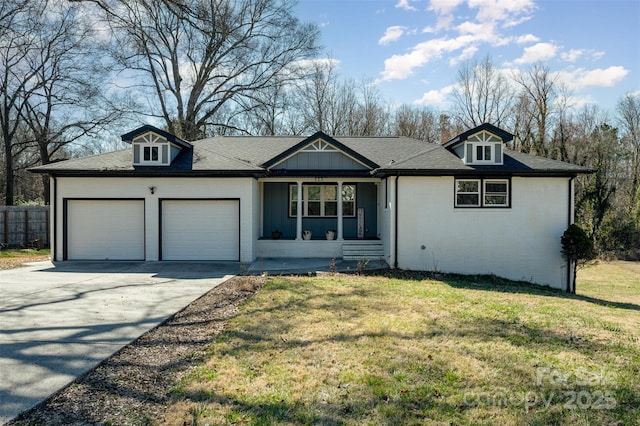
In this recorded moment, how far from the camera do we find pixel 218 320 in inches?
267

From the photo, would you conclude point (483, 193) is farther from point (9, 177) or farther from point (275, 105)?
point (9, 177)

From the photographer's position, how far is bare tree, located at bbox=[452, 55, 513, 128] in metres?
32.4

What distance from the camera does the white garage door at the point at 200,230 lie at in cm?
1379

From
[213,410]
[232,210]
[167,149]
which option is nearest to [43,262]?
[167,149]

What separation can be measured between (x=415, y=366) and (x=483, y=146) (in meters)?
10.4

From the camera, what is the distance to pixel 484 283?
1184cm

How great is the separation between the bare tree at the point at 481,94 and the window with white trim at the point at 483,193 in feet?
70.5

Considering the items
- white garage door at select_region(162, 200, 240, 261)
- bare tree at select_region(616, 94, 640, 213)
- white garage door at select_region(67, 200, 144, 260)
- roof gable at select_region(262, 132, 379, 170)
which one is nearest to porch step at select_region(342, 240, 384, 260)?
roof gable at select_region(262, 132, 379, 170)

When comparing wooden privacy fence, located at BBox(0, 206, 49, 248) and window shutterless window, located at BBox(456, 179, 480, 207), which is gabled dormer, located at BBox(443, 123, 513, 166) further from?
wooden privacy fence, located at BBox(0, 206, 49, 248)

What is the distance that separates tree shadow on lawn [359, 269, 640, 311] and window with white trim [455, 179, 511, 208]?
2387mm

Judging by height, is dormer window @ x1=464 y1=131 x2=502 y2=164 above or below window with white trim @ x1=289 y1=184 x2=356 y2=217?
above

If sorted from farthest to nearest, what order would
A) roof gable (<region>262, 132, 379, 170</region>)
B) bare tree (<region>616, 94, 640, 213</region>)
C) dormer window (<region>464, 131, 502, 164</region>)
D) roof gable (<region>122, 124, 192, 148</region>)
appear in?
bare tree (<region>616, 94, 640, 213</region>)
roof gable (<region>262, 132, 379, 170</region>)
roof gable (<region>122, 124, 192, 148</region>)
dormer window (<region>464, 131, 502, 164</region>)

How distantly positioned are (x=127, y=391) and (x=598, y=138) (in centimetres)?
3142

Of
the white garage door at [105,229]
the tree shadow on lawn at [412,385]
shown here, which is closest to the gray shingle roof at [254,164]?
the white garage door at [105,229]
